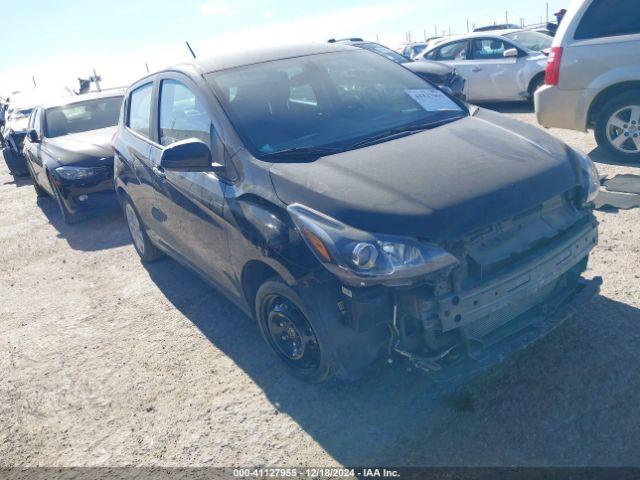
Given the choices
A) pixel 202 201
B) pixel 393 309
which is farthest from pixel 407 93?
pixel 393 309

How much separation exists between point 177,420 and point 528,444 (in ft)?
6.29

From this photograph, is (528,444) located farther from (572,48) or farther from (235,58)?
(572,48)

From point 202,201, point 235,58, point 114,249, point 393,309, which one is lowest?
point 114,249

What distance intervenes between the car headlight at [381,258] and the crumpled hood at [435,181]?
5cm

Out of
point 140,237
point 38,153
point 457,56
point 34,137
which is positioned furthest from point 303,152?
point 457,56

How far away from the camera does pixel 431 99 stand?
3.83 meters

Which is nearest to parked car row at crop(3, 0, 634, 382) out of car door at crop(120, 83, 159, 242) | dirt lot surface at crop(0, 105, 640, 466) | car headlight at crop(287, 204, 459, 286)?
car headlight at crop(287, 204, 459, 286)

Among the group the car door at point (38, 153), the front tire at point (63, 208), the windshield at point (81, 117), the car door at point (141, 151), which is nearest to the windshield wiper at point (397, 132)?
the car door at point (141, 151)

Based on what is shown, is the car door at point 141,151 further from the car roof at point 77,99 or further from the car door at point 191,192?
the car roof at point 77,99

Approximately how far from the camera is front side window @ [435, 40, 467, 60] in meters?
11.2

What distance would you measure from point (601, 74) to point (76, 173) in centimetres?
649

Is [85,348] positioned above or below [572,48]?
below

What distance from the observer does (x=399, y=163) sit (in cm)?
289

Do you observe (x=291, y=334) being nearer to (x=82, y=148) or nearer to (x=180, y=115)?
(x=180, y=115)
